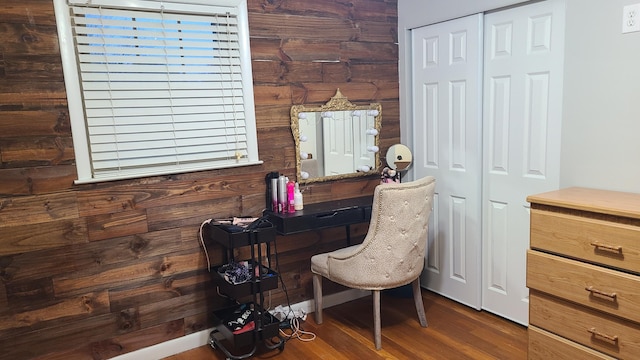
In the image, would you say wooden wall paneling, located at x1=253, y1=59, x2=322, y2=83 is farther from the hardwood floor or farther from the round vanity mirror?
the hardwood floor

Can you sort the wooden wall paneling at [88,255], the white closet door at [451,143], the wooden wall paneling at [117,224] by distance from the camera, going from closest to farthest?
the wooden wall paneling at [88,255], the wooden wall paneling at [117,224], the white closet door at [451,143]

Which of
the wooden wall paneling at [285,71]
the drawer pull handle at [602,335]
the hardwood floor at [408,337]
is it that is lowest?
the hardwood floor at [408,337]

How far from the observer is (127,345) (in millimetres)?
2561

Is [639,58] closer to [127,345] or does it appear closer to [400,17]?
[400,17]

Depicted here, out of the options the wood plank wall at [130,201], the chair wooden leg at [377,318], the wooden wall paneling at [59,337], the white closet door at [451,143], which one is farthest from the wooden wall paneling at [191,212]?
the white closet door at [451,143]

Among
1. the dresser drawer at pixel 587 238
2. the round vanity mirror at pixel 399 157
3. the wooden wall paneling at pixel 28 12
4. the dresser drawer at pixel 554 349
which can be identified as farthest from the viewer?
the round vanity mirror at pixel 399 157

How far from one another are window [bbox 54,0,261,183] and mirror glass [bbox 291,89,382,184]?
34cm

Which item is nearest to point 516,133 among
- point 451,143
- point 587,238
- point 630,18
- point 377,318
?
point 451,143

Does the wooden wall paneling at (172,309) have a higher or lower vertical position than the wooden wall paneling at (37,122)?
lower

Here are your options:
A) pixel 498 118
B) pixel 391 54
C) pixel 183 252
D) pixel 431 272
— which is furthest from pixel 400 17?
pixel 183 252

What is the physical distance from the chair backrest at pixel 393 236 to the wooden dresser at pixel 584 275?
627 mm

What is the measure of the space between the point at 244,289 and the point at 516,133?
5.97 ft

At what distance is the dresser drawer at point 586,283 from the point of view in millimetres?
1781

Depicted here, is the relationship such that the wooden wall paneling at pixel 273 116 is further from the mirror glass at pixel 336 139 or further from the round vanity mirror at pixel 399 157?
the round vanity mirror at pixel 399 157
